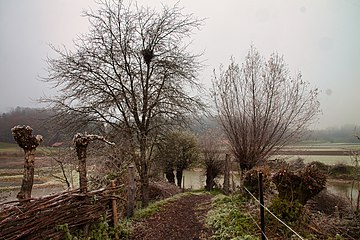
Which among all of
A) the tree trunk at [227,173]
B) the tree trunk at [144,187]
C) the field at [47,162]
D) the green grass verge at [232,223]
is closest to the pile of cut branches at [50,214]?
the field at [47,162]

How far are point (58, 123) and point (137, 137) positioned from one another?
3.43 meters

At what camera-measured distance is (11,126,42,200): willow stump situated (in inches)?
156

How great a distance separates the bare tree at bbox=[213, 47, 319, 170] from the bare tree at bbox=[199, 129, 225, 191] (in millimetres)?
6425

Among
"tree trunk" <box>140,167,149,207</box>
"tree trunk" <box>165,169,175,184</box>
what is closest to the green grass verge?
"tree trunk" <box>140,167,149,207</box>

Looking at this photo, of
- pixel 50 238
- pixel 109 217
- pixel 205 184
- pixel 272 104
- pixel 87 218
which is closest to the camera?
pixel 50 238

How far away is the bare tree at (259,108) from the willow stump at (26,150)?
835 cm

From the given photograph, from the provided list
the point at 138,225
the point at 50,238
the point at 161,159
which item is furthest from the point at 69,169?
the point at 161,159

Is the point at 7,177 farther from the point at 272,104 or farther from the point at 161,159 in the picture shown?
the point at 272,104

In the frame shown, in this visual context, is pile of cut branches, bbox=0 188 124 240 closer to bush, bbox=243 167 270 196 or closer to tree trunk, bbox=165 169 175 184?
bush, bbox=243 167 270 196

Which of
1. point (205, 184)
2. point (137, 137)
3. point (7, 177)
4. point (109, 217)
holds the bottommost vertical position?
point (205, 184)

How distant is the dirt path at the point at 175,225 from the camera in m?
6.46

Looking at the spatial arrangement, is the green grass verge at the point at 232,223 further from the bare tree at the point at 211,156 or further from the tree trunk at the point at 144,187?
the bare tree at the point at 211,156

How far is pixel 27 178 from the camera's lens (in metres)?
4.00

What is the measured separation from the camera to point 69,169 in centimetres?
841
